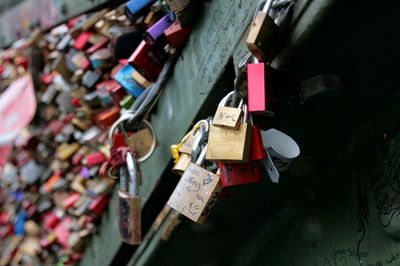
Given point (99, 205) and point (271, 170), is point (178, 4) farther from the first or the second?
point (99, 205)

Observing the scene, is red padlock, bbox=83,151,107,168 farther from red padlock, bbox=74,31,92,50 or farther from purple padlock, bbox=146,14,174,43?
purple padlock, bbox=146,14,174,43

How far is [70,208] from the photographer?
9.69 feet

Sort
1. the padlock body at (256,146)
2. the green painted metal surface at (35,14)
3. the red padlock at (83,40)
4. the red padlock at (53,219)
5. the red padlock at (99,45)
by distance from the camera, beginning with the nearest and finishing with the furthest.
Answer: the padlock body at (256,146), the red padlock at (99,45), the red padlock at (83,40), the green painted metal surface at (35,14), the red padlock at (53,219)

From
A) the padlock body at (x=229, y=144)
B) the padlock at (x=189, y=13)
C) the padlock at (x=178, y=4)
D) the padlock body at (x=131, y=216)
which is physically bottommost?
the padlock body at (x=131, y=216)

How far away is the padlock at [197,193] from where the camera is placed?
150cm

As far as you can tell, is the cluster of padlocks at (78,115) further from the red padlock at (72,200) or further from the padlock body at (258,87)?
the padlock body at (258,87)

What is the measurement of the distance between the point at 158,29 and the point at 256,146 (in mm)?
862

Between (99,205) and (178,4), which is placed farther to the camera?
(99,205)

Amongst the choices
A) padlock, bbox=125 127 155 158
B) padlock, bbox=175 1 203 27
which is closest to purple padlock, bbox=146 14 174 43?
padlock, bbox=175 1 203 27

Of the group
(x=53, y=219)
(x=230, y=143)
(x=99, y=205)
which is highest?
(x=230, y=143)

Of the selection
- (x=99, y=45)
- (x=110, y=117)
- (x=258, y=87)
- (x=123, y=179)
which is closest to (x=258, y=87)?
(x=258, y=87)

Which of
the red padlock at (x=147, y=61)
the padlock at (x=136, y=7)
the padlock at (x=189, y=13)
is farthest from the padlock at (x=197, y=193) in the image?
the padlock at (x=136, y=7)

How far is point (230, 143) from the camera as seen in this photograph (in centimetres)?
144

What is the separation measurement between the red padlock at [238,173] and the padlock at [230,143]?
0.05 m
